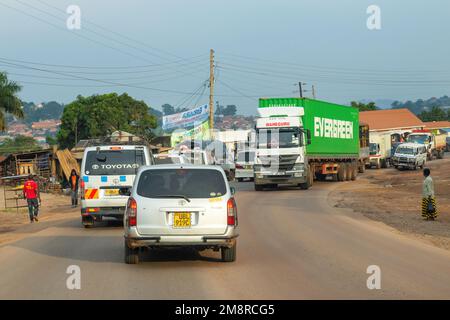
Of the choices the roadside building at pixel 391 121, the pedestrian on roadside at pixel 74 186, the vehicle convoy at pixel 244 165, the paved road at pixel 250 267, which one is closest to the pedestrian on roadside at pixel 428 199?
the paved road at pixel 250 267

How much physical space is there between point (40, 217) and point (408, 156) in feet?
121

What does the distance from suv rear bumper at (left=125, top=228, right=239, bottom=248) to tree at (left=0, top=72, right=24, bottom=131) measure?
3709 centimetres

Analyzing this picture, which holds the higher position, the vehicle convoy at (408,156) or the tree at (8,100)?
the tree at (8,100)

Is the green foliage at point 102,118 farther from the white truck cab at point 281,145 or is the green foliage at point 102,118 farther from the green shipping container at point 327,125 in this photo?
the white truck cab at point 281,145

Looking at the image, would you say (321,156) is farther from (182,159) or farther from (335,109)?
(182,159)

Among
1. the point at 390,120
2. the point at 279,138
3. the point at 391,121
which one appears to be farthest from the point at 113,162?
the point at 390,120

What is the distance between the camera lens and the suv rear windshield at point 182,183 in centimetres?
1226

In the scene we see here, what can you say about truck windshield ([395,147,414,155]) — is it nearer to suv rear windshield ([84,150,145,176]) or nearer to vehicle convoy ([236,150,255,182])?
vehicle convoy ([236,150,255,182])

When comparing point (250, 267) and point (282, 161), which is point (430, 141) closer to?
point (282, 161)

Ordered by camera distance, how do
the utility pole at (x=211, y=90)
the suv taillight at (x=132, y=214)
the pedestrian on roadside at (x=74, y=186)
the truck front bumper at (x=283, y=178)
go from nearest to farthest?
the suv taillight at (x=132, y=214), the pedestrian on roadside at (x=74, y=186), the truck front bumper at (x=283, y=178), the utility pole at (x=211, y=90)
